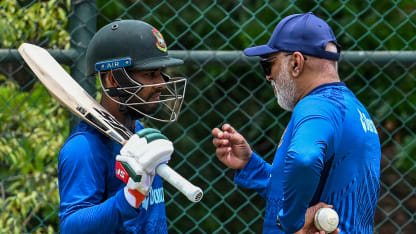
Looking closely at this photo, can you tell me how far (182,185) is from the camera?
2.29 m

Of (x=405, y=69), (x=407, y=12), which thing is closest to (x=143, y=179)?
(x=405, y=69)

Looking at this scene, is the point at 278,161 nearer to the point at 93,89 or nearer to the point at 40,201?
the point at 93,89

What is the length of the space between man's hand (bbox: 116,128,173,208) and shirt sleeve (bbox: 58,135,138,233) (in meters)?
0.06

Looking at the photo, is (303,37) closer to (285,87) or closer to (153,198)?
(285,87)

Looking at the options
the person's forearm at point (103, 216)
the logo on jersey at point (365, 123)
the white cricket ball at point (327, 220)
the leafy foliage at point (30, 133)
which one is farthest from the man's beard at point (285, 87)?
the leafy foliage at point (30, 133)

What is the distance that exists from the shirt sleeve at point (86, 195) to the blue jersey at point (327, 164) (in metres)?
0.59

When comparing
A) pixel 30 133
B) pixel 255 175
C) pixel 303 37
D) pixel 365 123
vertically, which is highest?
pixel 303 37

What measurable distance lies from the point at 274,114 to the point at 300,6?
659mm

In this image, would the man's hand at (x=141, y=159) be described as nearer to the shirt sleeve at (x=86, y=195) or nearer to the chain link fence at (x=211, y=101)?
the shirt sleeve at (x=86, y=195)

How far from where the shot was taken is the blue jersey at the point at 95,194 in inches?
96.1

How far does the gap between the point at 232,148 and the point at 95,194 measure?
0.87 m

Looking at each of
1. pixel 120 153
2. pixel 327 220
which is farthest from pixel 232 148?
pixel 120 153

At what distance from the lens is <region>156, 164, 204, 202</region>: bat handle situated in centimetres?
227

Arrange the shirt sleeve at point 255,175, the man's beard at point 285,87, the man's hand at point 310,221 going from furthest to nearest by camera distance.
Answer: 1. the shirt sleeve at point 255,175
2. the man's beard at point 285,87
3. the man's hand at point 310,221
